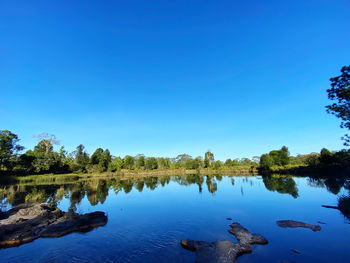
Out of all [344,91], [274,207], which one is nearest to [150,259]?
[274,207]

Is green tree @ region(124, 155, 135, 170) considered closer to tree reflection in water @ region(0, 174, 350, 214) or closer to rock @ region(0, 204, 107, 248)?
tree reflection in water @ region(0, 174, 350, 214)

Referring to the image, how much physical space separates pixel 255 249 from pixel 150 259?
582 centimetres

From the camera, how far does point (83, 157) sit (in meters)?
87.9

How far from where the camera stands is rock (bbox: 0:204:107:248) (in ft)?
36.9

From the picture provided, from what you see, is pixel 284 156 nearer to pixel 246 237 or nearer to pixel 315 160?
pixel 315 160

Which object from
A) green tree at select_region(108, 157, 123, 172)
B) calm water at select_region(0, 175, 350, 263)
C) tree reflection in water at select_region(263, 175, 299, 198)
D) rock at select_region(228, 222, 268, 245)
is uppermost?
green tree at select_region(108, 157, 123, 172)

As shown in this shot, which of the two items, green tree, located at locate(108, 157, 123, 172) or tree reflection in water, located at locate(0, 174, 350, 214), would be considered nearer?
tree reflection in water, located at locate(0, 174, 350, 214)

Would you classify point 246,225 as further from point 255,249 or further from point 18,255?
point 18,255

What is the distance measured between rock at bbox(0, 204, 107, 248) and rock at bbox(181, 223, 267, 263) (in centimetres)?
886

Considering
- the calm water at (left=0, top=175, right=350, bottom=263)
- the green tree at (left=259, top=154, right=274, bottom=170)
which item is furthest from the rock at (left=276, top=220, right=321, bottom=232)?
the green tree at (left=259, top=154, right=274, bottom=170)

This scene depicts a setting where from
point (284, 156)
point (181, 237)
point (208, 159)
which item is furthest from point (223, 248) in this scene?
point (208, 159)

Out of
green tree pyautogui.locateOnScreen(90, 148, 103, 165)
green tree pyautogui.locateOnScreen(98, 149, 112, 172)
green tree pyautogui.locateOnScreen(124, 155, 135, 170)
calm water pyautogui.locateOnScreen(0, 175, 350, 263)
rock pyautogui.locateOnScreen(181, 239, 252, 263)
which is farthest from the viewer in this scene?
green tree pyautogui.locateOnScreen(124, 155, 135, 170)

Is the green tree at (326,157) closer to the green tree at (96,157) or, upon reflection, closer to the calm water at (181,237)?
the calm water at (181,237)

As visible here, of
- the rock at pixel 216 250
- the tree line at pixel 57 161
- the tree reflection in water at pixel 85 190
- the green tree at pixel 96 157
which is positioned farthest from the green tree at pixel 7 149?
the rock at pixel 216 250
